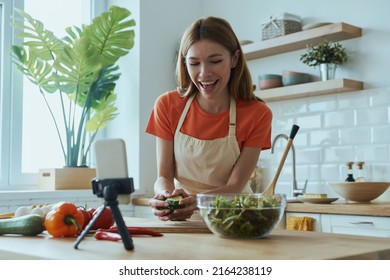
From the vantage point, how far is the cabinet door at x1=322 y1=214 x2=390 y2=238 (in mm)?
2785

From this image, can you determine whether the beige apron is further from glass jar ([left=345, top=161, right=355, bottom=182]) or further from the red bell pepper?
glass jar ([left=345, top=161, right=355, bottom=182])

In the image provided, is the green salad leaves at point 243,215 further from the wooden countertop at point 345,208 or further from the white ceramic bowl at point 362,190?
the white ceramic bowl at point 362,190

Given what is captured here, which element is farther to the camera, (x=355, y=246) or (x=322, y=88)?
(x=322, y=88)

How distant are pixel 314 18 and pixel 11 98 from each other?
217 cm

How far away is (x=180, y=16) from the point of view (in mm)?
4637

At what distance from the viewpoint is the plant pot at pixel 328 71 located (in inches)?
141

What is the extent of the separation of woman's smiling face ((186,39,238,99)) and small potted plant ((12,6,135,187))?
191 cm

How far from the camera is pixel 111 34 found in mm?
4035

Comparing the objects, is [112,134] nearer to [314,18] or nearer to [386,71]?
[314,18]

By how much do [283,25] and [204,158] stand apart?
5.96 feet

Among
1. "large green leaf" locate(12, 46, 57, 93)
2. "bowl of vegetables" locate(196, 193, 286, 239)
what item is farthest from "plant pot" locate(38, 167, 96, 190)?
"bowl of vegetables" locate(196, 193, 286, 239)

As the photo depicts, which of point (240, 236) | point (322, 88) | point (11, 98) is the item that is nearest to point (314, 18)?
point (322, 88)

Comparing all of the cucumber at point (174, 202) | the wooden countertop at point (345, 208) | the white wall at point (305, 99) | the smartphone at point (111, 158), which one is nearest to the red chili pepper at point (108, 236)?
the smartphone at point (111, 158)

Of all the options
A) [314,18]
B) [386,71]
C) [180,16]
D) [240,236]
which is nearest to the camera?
[240,236]
